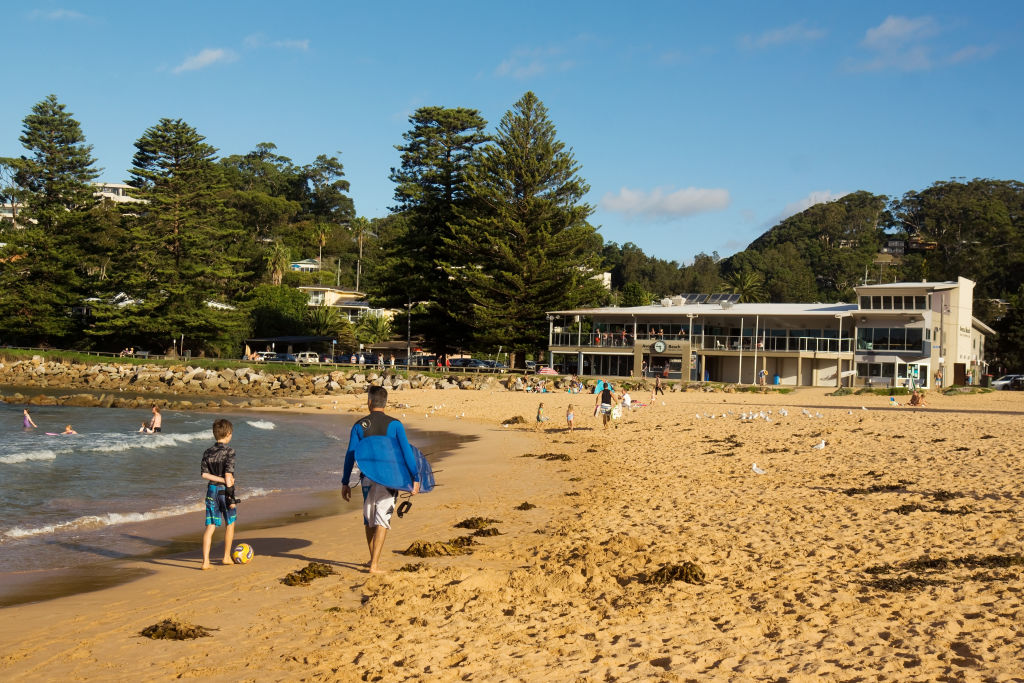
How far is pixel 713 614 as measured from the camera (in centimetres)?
624

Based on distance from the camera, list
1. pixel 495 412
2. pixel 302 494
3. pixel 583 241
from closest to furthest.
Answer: pixel 302 494 → pixel 495 412 → pixel 583 241

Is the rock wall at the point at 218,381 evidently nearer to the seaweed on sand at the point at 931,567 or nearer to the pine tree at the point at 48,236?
the pine tree at the point at 48,236

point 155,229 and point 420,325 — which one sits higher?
point 155,229

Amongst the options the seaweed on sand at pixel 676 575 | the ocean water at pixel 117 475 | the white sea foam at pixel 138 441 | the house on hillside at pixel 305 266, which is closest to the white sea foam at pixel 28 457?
the ocean water at pixel 117 475

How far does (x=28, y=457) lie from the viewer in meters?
18.9

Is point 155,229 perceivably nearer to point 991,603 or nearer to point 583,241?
point 583,241

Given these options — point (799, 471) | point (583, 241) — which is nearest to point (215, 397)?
point (583, 241)

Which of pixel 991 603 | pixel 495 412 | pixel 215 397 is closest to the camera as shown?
pixel 991 603

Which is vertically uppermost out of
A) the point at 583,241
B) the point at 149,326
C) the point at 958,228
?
the point at 958,228

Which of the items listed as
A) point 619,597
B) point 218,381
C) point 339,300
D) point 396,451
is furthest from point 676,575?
point 339,300

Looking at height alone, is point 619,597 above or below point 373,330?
below

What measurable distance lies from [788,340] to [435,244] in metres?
24.8

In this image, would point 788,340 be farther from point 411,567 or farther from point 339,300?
point 339,300

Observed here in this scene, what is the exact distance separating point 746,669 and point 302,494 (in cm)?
1131
